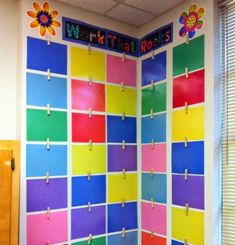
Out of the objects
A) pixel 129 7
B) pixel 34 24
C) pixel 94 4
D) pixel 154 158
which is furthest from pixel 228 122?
pixel 34 24

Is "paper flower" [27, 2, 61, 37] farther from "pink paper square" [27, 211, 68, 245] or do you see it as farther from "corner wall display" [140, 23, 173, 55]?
"pink paper square" [27, 211, 68, 245]

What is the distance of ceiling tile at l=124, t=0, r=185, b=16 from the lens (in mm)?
2439

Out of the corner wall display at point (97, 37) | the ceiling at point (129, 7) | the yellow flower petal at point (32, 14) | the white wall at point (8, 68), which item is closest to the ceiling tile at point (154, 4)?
the ceiling at point (129, 7)

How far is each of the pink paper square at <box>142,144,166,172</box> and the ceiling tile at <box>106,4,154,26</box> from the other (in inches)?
45.4

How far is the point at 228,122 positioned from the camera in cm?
215

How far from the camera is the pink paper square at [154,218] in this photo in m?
2.51

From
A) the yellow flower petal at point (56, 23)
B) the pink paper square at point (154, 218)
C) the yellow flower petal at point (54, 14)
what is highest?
the yellow flower petal at point (54, 14)

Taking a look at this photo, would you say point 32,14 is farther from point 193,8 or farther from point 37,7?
point 193,8

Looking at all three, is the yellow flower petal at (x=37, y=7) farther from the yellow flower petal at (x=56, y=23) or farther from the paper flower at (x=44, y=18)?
the yellow flower petal at (x=56, y=23)

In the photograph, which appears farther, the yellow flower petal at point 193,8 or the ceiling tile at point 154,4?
the ceiling tile at point 154,4

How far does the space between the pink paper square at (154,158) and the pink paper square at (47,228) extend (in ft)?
2.74

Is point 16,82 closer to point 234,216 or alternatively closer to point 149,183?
point 149,183

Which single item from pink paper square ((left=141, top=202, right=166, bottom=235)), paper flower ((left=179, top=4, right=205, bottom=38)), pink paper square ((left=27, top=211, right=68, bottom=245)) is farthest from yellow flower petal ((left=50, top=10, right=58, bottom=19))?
pink paper square ((left=141, top=202, right=166, bottom=235))

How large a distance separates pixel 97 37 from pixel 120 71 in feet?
1.21
